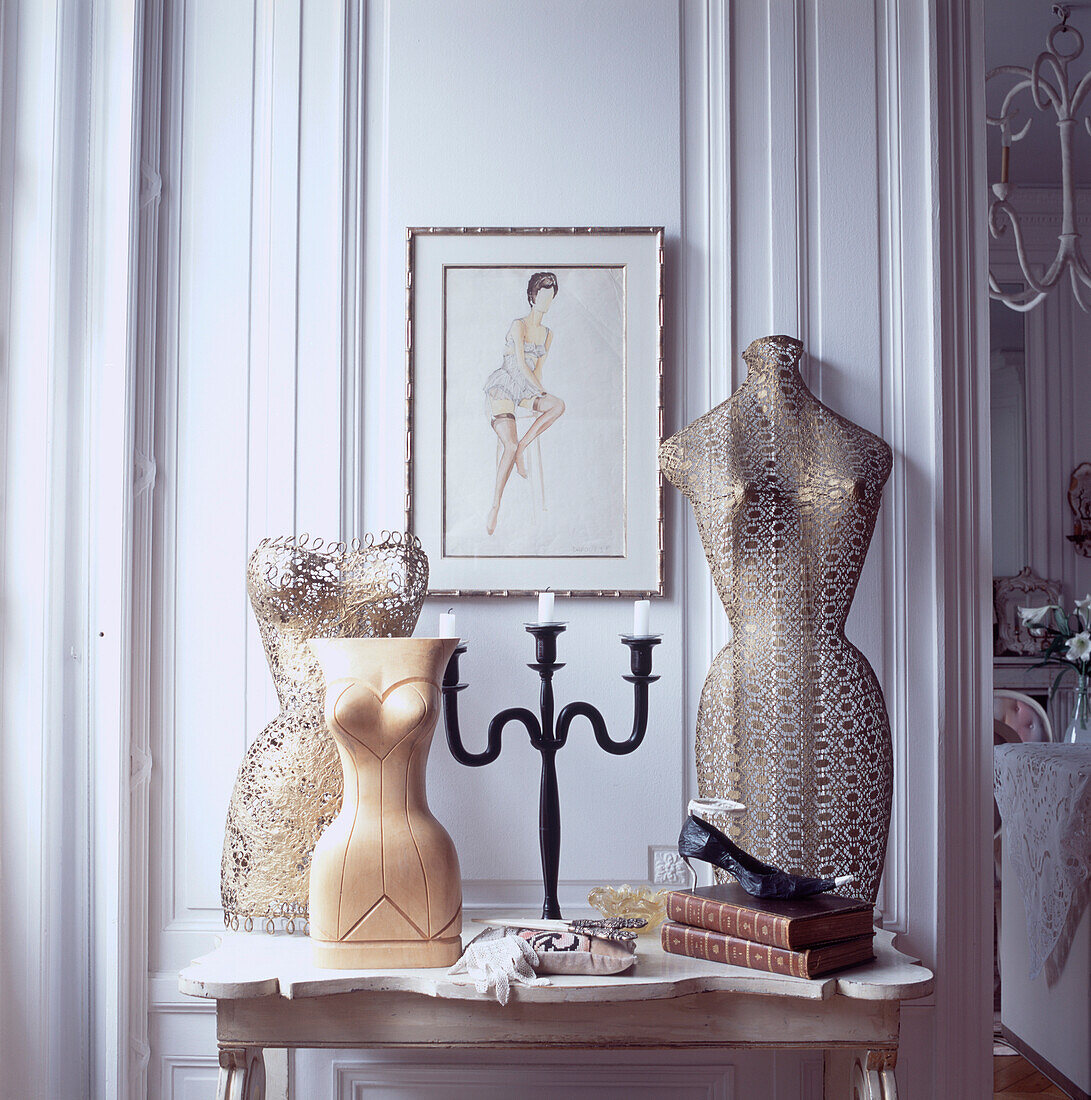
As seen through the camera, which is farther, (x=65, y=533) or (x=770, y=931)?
(x=65, y=533)

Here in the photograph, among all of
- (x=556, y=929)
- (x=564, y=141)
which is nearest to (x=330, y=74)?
(x=564, y=141)

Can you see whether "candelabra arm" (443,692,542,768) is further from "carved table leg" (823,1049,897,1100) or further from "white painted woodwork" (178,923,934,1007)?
"carved table leg" (823,1049,897,1100)

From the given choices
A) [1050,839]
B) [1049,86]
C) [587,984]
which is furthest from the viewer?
[1050,839]

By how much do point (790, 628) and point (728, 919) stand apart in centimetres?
53

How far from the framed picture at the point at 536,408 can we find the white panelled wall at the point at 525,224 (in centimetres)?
5

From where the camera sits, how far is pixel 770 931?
1416 mm

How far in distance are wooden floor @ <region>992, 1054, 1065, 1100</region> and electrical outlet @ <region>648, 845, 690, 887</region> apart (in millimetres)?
1379

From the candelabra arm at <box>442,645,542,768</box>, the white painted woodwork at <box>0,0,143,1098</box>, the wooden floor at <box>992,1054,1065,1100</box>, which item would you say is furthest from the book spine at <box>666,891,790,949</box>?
the wooden floor at <box>992,1054,1065,1100</box>

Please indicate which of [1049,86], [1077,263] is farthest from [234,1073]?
[1049,86]

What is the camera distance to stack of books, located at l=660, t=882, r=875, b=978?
4.60 ft

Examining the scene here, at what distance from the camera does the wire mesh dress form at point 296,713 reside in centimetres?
165

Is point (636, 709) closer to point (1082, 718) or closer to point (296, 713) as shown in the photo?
point (296, 713)

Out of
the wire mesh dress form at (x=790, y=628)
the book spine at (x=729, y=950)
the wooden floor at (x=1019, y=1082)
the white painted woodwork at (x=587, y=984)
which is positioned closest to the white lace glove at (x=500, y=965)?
the white painted woodwork at (x=587, y=984)

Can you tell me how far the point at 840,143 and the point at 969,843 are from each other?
55.3 inches
